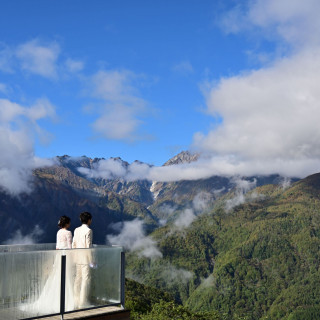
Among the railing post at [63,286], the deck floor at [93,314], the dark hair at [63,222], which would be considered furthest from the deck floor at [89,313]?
the dark hair at [63,222]

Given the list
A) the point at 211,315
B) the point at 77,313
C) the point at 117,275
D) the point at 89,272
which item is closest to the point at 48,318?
the point at 77,313

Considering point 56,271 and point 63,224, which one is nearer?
point 56,271

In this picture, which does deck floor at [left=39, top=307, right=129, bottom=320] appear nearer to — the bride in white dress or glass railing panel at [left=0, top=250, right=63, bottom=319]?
the bride in white dress

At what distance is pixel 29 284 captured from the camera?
9.41 metres

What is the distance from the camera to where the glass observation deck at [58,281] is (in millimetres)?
9000

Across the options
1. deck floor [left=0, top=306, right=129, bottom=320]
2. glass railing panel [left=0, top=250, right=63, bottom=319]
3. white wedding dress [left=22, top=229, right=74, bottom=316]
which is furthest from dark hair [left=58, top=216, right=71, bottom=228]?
deck floor [left=0, top=306, right=129, bottom=320]

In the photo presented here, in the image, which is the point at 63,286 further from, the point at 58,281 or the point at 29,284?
the point at 29,284

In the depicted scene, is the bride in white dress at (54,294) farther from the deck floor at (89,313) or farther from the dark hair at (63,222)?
the dark hair at (63,222)

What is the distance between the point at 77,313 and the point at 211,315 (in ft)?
138

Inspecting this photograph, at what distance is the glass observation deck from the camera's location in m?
9.00

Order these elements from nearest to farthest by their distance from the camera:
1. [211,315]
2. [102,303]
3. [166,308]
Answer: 1. [102,303]
2. [166,308]
3. [211,315]

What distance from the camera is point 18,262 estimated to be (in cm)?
911

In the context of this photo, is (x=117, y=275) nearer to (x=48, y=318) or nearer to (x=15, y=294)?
(x=48, y=318)

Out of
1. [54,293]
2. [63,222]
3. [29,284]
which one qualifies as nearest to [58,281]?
[54,293]
